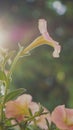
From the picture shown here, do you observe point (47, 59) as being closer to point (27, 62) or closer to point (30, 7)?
point (27, 62)

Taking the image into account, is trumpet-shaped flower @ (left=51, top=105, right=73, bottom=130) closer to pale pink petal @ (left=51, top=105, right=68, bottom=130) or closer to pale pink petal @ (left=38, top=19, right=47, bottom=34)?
pale pink petal @ (left=51, top=105, right=68, bottom=130)

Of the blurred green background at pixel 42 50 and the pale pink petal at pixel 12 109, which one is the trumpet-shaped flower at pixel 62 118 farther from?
the blurred green background at pixel 42 50

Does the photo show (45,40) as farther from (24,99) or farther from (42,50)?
(42,50)

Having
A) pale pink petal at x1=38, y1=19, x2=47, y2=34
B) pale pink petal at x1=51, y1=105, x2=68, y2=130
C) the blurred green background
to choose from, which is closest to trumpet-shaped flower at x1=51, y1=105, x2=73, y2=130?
pale pink petal at x1=51, y1=105, x2=68, y2=130

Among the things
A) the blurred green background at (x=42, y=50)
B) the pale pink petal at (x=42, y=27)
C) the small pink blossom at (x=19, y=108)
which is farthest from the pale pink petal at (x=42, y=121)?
the blurred green background at (x=42, y=50)

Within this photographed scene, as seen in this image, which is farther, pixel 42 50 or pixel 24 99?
pixel 42 50

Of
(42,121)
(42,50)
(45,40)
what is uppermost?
(45,40)

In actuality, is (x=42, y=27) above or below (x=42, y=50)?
above

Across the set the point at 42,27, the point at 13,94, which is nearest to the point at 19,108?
the point at 13,94

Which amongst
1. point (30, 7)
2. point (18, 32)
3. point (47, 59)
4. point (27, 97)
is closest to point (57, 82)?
point (47, 59)
